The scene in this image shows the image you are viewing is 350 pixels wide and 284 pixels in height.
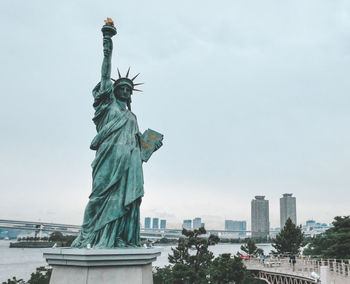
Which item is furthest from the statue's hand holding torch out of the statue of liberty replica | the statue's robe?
the statue's robe

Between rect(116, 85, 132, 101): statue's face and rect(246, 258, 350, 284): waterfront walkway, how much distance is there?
11.9 meters

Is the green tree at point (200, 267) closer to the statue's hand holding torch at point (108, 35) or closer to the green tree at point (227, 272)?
the green tree at point (227, 272)

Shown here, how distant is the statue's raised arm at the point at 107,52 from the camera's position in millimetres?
6812

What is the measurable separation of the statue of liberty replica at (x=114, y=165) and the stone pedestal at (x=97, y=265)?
61cm

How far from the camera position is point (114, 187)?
250 inches

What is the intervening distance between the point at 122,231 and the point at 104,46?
3.82 meters

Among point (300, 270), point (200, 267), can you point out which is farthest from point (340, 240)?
point (200, 267)

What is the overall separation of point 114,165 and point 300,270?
2001cm

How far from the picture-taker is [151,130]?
7.35m

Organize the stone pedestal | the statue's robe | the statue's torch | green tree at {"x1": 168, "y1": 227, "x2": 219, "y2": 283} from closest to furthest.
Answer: the stone pedestal
the statue's robe
the statue's torch
green tree at {"x1": 168, "y1": 227, "x2": 219, "y2": 283}

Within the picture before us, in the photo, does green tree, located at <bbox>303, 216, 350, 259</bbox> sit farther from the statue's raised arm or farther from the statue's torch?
the statue's torch

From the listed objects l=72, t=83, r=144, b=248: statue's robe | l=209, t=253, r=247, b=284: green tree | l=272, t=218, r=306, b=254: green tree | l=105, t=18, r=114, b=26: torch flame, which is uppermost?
l=105, t=18, r=114, b=26: torch flame

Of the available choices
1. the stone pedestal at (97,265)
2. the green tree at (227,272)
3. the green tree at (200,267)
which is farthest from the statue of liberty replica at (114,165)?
the green tree at (227,272)

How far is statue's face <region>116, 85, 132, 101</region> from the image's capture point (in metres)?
7.26
